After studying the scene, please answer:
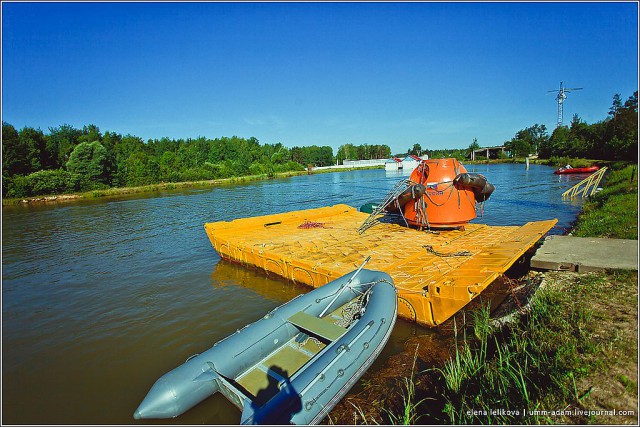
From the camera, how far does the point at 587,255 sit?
6.17 m

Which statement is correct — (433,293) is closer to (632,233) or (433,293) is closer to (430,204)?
(430,204)

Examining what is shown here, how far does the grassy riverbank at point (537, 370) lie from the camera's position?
3.07 m

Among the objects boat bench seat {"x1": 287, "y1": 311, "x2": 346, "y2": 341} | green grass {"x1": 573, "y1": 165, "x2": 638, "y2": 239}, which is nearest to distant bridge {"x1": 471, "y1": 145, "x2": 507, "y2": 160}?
green grass {"x1": 573, "y1": 165, "x2": 638, "y2": 239}

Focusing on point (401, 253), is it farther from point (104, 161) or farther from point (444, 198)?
point (104, 161)

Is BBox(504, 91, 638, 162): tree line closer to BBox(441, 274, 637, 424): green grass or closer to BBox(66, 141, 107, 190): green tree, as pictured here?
BBox(441, 274, 637, 424): green grass

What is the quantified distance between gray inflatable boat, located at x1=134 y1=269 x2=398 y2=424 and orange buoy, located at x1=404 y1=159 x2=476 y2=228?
15.0ft

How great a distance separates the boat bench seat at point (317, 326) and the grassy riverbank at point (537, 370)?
0.92 metres

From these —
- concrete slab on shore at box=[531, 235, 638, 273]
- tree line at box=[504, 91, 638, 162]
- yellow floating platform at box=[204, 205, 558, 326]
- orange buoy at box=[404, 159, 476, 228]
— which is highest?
tree line at box=[504, 91, 638, 162]

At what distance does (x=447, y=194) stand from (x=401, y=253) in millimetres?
2737

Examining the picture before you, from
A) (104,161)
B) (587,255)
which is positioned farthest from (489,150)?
(587,255)

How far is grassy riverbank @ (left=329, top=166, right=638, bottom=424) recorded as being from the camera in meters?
3.07

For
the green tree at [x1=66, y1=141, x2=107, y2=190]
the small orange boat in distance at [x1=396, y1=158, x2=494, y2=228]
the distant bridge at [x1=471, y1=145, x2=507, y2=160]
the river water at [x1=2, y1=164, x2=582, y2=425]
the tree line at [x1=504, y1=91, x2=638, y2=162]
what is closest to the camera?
the river water at [x1=2, y1=164, x2=582, y2=425]

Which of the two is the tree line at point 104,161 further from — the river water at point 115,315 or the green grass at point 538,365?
the green grass at point 538,365

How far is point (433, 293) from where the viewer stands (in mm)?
5609
